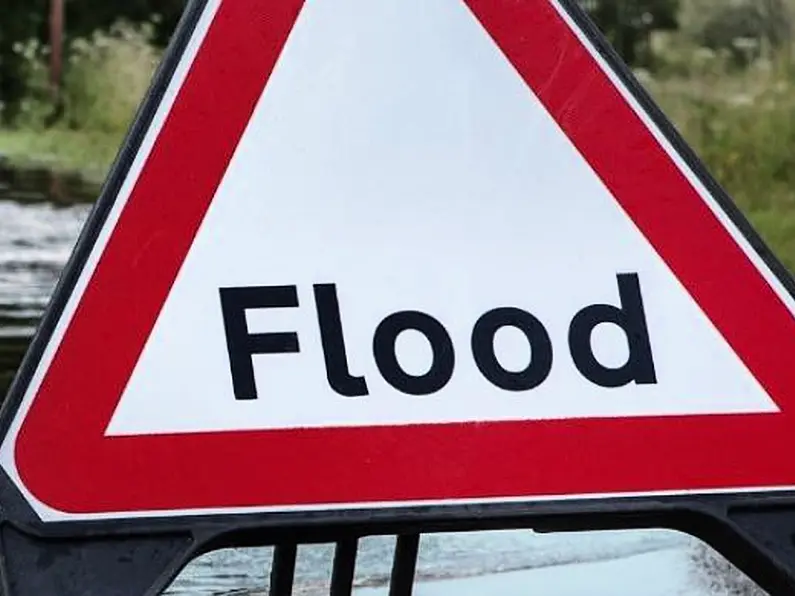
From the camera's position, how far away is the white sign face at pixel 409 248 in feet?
7.11

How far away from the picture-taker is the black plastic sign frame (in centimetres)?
213

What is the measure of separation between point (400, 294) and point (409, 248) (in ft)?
0.16

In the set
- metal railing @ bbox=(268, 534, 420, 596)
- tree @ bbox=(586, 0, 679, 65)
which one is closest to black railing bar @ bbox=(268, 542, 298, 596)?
metal railing @ bbox=(268, 534, 420, 596)

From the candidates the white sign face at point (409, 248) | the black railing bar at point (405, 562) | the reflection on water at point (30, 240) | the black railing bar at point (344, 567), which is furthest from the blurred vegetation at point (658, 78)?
the white sign face at point (409, 248)

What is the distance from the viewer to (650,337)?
88.3 inches

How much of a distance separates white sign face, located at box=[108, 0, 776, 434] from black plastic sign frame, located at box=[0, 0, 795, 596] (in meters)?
0.09

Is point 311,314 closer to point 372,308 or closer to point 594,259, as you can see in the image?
point 372,308

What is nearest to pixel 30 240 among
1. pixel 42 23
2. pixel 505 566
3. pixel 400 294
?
pixel 505 566

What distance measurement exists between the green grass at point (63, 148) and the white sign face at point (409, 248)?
52.9 ft

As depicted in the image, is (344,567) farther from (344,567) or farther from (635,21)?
(635,21)

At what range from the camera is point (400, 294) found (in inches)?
86.4

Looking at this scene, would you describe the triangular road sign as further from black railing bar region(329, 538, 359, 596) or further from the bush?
the bush

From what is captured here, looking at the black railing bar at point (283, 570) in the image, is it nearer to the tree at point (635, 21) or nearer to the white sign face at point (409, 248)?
the white sign face at point (409, 248)

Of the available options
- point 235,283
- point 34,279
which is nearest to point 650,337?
point 235,283
